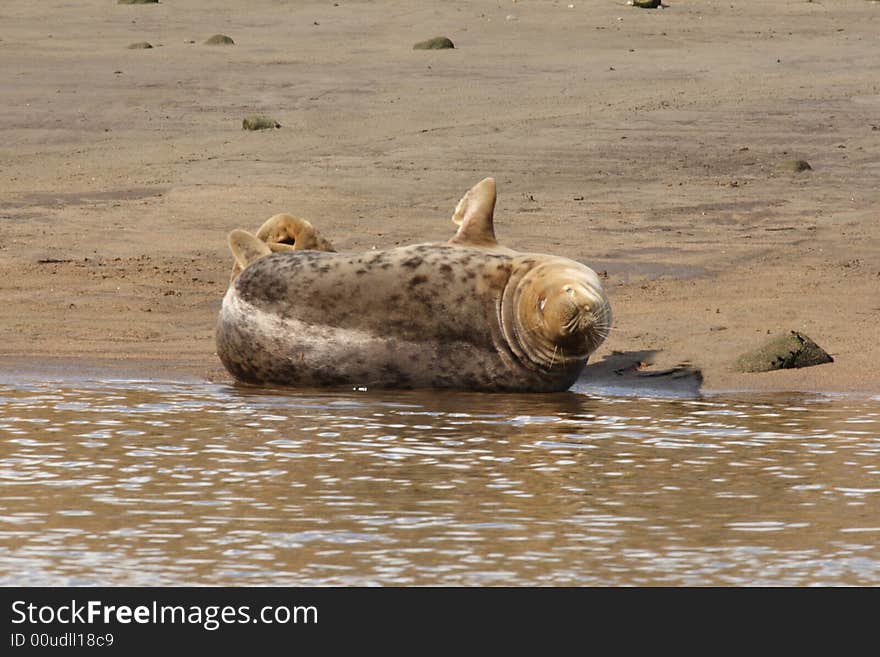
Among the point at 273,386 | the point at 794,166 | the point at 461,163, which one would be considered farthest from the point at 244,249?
the point at 794,166

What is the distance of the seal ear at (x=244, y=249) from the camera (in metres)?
9.66

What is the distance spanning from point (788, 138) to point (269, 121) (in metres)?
4.58

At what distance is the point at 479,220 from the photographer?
376 inches

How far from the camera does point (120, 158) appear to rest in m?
16.3

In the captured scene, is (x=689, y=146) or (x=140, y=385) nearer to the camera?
(x=140, y=385)

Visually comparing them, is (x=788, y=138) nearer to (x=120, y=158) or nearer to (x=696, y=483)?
(x=120, y=158)

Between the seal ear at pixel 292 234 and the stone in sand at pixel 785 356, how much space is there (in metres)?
2.19

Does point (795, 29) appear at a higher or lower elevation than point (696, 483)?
higher

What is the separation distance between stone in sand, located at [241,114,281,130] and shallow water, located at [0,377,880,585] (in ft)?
27.8

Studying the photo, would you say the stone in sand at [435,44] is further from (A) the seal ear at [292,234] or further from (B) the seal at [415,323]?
(B) the seal at [415,323]

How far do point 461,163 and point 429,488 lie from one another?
29.9ft
